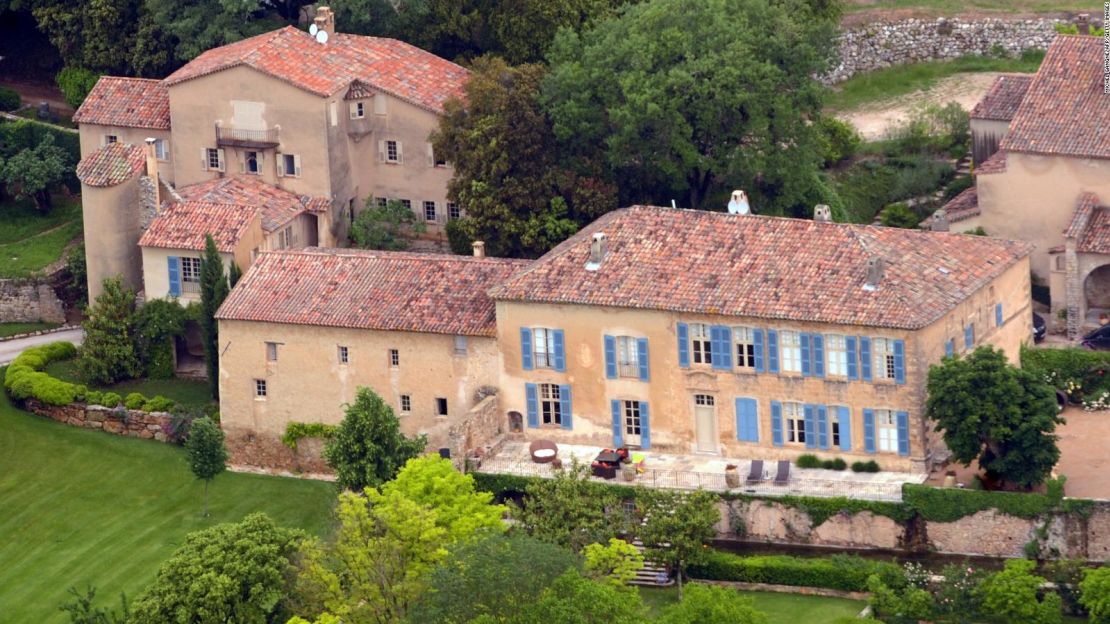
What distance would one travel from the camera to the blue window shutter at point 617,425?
101 m

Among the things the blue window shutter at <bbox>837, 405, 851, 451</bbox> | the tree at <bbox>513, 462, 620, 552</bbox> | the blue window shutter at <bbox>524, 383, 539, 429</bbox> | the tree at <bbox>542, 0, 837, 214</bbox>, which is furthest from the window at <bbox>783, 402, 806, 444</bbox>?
the tree at <bbox>542, 0, 837, 214</bbox>

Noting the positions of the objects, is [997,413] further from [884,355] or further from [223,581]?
[223,581]

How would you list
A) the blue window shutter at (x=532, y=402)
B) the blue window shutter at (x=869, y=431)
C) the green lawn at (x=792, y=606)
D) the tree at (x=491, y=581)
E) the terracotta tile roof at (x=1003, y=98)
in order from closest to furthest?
the tree at (x=491, y=581) → the green lawn at (x=792, y=606) → the blue window shutter at (x=869, y=431) → the blue window shutter at (x=532, y=402) → the terracotta tile roof at (x=1003, y=98)

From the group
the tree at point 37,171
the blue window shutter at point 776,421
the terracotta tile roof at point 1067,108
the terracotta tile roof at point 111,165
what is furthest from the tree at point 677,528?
the tree at point 37,171

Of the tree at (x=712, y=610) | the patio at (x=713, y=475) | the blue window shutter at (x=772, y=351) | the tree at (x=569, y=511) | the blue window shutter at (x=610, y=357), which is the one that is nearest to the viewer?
the tree at (x=712, y=610)

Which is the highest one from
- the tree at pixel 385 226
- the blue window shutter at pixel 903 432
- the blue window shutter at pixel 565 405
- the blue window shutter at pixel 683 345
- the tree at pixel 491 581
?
the tree at pixel 385 226

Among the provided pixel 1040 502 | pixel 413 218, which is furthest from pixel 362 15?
pixel 1040 502

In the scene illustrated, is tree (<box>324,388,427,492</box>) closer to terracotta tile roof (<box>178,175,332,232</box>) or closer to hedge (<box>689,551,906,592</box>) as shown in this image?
hedge (<box>689,551,906,592</box>)

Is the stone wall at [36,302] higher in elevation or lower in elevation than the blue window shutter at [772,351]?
higher

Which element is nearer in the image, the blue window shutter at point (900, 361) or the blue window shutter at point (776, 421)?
the blue window shutter at point (900, 361)

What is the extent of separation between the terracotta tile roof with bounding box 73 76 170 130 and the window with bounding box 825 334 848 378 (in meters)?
29.8

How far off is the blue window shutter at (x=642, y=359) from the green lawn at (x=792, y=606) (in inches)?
315

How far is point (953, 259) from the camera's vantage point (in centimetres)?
10006

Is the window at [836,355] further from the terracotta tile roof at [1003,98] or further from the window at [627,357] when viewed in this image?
the terracotta tile roof at [1003,98]
